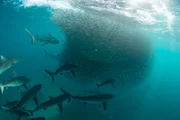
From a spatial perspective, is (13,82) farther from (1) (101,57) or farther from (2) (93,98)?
(1) (101,57)

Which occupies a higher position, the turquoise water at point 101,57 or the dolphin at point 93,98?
the dolphin at point 93,98

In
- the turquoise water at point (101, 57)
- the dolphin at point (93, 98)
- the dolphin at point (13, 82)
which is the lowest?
the turquoise water at point (101, 57)

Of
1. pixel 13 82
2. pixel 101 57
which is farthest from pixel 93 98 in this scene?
pixel 101 57

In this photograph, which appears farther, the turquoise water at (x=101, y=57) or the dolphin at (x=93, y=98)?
the turquoise water at (x=101, y=57)

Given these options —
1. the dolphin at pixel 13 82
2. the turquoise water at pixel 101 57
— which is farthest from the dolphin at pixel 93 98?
the turquoise water at pixel 101 57

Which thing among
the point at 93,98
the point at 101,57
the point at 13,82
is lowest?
the point at 101,57

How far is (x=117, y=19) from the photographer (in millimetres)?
25312

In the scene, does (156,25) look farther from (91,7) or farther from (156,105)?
(156,105)

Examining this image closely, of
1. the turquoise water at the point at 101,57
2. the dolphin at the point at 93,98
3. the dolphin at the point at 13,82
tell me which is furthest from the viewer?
the turquoise water at the point at 101,57

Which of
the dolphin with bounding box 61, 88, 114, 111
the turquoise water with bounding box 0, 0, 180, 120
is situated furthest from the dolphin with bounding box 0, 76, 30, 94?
the turquoise water with bounding box 0, 0, 180, 120

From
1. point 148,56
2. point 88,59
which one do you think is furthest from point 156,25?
point 88,59

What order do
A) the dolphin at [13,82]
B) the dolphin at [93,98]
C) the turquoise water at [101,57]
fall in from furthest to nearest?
1. the turquoise water at [101,57]
2. the dolphin at [93,98]
3. the dolphin at [13,82]

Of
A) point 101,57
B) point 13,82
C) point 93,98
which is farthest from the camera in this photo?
point 101,57

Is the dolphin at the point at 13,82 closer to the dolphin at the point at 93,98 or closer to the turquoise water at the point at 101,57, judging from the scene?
the dolphin at the point at 93,98
